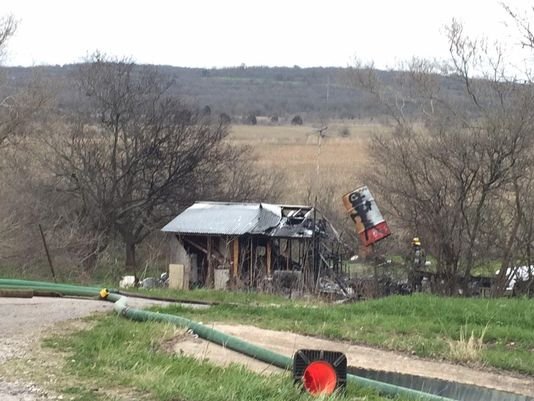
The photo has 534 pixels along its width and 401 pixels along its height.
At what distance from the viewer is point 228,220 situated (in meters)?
23.9

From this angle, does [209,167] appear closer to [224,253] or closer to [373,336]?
[224,253]

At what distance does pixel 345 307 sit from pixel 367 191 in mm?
9325

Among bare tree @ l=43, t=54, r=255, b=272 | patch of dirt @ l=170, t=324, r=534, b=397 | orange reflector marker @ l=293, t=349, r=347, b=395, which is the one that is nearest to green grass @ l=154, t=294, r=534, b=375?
patch of dirt @ l=170, t=324, r=534, b=397

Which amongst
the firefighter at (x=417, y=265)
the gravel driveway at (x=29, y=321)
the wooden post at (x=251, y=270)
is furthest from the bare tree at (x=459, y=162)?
the gravel driveway at (x=29, y=321)

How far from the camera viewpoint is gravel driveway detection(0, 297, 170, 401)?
609cm

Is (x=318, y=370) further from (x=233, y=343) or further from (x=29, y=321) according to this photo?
(x=29, y=321)

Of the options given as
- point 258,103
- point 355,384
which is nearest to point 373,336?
point 355,384

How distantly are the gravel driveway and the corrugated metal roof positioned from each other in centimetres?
983

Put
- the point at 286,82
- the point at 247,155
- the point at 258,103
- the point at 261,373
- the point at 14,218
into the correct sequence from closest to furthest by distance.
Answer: the point at 261,373
the point at 14,218
the point at 247,155
the point at 258,103
the point at 286,82

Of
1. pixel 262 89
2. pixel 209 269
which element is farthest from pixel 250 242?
pixel 262 89

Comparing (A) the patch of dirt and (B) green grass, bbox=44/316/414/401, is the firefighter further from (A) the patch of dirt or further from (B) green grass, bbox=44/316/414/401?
(B) green grass, bbox=44/316/414/401

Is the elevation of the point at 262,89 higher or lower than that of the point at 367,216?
higher

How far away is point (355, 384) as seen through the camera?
7617mm

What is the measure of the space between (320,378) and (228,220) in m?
17.3
